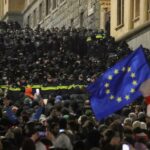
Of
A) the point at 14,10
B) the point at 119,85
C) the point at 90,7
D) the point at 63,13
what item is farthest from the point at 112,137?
the point at 14,10

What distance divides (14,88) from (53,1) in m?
36.9

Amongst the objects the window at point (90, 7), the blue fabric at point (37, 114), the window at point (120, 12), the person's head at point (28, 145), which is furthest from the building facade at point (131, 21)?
the person's head at point (28, 145)

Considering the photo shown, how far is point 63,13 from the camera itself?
193ft

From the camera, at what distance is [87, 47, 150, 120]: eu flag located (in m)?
12.4

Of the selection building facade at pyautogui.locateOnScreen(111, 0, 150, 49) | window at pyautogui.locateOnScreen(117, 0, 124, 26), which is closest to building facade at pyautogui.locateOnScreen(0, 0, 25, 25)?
building facade at pyautogui.locateOnScreen(111, 0, 150, 49)

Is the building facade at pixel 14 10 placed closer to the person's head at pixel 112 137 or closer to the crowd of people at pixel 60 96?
the crowd of people at pixel 60 96

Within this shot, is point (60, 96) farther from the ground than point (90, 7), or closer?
closer

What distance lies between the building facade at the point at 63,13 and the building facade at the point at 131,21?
12.6ft

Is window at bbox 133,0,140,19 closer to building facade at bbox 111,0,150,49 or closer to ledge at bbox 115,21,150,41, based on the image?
building facade at bbox 111,0,150,49

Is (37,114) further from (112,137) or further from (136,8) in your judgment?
(136,8)

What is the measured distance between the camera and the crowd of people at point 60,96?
1120 centimetres

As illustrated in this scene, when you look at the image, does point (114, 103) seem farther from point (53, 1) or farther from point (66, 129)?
point (53, 1)

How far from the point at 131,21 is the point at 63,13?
1954 cm

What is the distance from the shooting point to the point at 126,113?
1638cm
